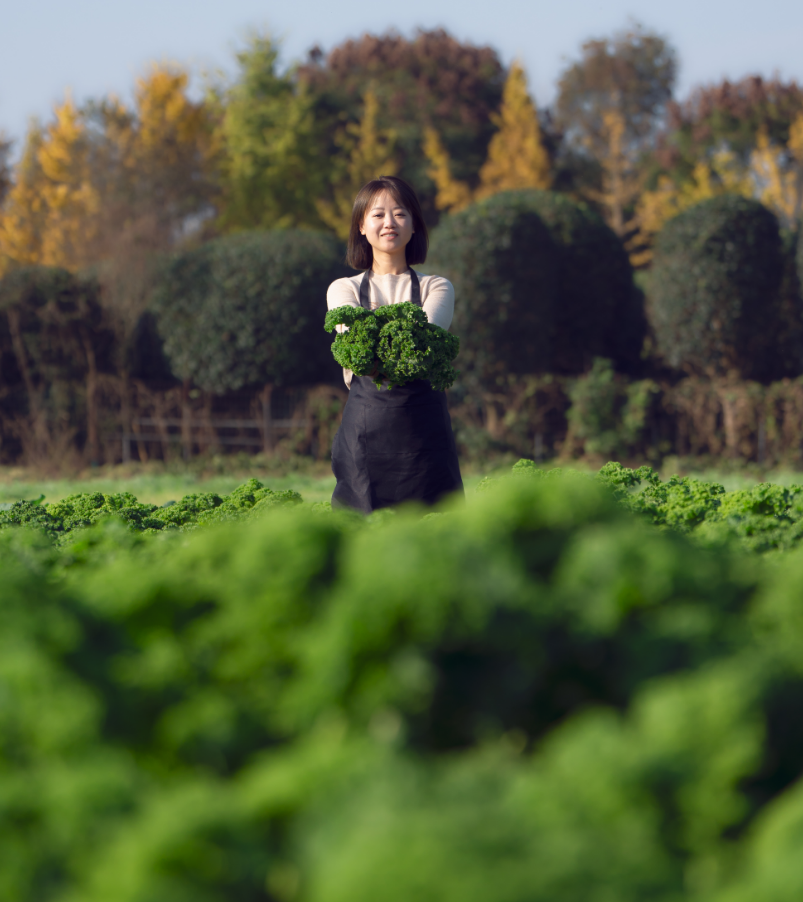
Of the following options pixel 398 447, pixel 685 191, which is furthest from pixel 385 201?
pixel 685 191

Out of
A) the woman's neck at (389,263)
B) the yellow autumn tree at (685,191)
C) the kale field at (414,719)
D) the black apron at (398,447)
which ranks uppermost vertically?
the yellow autumn tree at (685,191)

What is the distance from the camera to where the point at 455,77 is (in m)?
29.9

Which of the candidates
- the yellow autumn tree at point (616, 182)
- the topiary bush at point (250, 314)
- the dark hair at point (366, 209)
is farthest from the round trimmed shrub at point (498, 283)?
the yellow autumn tree at point (616, 182)

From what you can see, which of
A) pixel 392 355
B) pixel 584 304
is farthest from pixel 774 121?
pixel 392 355

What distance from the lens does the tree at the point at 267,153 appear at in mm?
23703

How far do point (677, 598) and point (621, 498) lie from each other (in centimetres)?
185

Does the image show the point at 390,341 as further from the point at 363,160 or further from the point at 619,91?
the point at 619,91

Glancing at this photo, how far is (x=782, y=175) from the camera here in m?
25.4

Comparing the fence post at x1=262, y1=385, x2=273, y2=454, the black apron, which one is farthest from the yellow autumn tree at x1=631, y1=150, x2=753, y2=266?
the black apron

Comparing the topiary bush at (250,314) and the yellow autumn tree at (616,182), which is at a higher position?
the yellow autumn tree at (616,182)

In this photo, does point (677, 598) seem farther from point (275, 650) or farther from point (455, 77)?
point (455, 77)

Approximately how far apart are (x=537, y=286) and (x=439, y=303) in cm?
858

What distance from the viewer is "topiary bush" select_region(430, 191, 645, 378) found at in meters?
12.2

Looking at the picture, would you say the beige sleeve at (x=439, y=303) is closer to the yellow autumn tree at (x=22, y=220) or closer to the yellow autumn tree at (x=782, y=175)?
the yellow autumn tree at (x=782, y=175)
